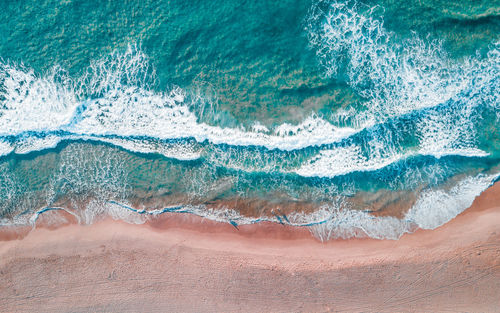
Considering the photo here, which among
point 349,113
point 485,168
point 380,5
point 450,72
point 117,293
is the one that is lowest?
point 117,293

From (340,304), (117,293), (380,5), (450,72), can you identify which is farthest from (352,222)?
(117,293)

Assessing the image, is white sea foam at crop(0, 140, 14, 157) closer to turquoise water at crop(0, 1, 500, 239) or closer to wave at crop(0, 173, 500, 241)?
turquoise water at crop(0, 1, 500, 239)

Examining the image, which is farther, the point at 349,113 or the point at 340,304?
the point at 349,113

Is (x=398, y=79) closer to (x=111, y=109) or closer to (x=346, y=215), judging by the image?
(x=346, y=215)

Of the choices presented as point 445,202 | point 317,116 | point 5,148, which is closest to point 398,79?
point 317,116

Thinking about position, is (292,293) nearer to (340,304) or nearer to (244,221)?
(340,304)

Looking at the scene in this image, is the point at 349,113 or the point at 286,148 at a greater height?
the point at 349,113

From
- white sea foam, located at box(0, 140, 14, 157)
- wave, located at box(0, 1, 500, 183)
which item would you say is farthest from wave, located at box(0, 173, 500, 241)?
white sea foam, located at box(0, 140, 14, 157)
